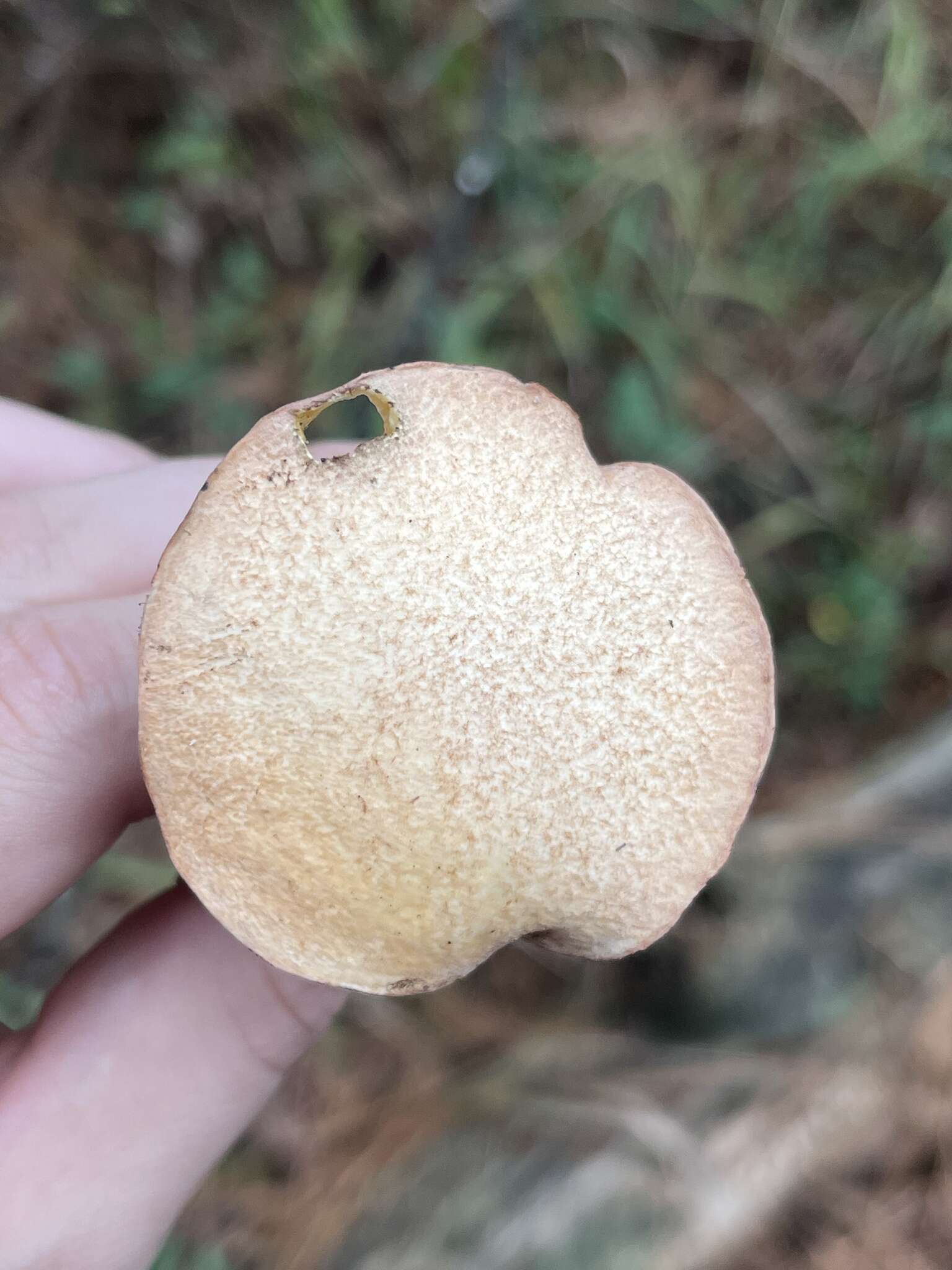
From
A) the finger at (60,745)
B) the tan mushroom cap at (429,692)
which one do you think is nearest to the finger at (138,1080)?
the finger at (60,745)

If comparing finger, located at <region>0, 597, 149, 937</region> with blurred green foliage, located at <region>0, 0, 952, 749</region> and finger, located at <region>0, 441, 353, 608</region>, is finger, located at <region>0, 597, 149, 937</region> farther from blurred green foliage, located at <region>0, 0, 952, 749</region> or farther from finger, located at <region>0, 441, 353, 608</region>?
blurred green foliage, located at <region>0, 0, 952, 749</region>

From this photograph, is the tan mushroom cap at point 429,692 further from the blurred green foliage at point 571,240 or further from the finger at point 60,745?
the blurred green foliage at point 571,240

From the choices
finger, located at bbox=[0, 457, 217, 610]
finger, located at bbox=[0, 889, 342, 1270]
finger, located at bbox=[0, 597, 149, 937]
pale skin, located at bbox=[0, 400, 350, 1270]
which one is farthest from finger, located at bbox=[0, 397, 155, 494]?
finger, located at bbox=[0, 889, 342, 1270]

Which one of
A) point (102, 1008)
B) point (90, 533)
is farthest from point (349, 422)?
point (102, 1008)

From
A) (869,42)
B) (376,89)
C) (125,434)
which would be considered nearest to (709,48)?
(869,42)

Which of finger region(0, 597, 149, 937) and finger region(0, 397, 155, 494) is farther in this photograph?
finger region(0, 397, 155, 494)

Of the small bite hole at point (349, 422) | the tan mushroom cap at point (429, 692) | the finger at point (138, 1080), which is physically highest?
the tan mushroom cap at point (429, 692)

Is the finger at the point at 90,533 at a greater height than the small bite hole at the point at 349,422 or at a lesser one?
greater

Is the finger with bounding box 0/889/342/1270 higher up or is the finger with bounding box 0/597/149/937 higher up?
the finger with bounding box 0/597/149/937
